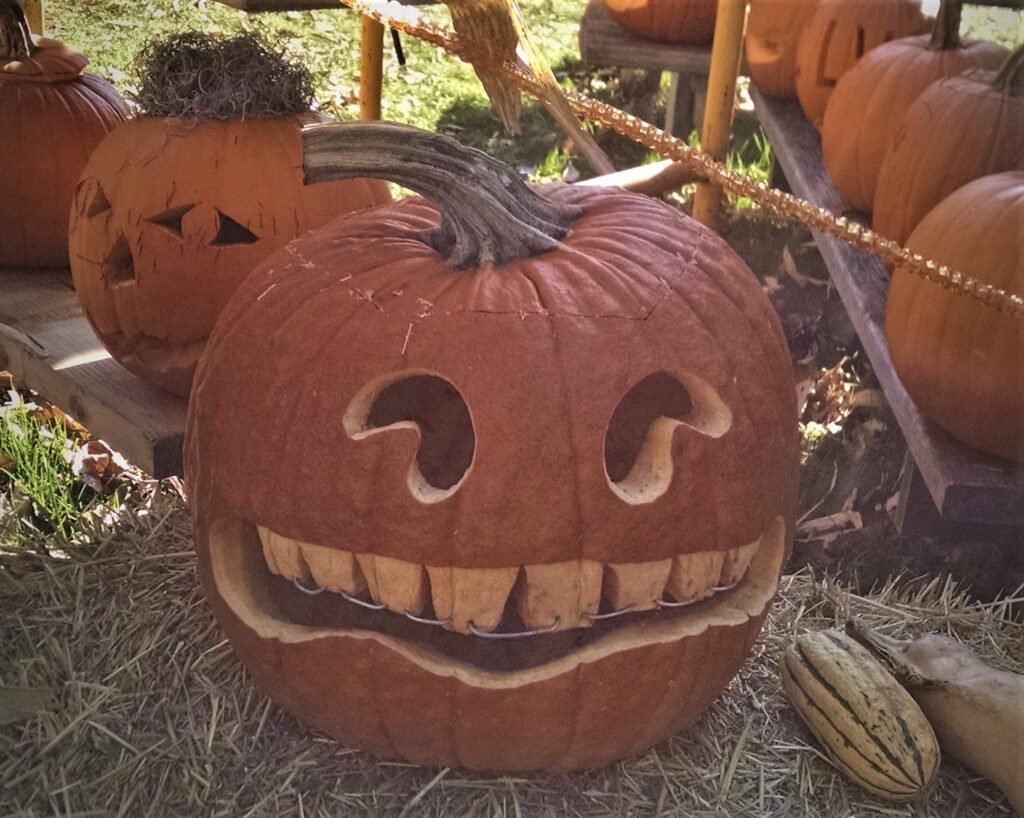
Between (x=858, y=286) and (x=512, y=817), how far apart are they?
1868 millimetres

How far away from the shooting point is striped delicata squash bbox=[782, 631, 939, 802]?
72.6 inches

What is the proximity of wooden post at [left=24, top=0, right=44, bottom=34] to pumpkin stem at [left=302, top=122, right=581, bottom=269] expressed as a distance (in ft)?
7.51

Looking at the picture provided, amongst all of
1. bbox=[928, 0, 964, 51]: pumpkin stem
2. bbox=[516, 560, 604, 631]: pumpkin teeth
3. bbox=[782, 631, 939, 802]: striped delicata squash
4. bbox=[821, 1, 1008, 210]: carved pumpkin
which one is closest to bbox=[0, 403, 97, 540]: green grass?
bbox=[516, 560, 604, 631]: pumpkin teeth

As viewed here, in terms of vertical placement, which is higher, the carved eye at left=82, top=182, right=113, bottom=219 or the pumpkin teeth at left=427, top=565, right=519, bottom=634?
the carved eye at left=82, top=182, right=113, bottom=219

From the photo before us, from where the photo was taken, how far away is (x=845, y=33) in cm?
415

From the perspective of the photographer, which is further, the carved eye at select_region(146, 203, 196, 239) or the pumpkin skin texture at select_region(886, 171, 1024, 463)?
the carved eye at select_region(146, 203, 196, 239)

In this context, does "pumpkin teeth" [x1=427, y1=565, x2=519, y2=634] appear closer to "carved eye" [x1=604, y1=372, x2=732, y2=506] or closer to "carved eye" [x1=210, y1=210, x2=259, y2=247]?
"carved eye" [x1=604, y1=372, x2=732, y2=506]

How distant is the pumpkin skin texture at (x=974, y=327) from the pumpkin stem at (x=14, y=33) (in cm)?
216

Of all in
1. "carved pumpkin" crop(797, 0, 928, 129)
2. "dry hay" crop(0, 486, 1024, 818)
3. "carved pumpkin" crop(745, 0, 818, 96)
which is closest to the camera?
"dry hay" crop(0, 486, 1024, 818)

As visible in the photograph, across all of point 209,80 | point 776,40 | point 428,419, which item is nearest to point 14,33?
point 209,80

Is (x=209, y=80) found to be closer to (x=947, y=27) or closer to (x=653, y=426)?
(x=653, y=426)

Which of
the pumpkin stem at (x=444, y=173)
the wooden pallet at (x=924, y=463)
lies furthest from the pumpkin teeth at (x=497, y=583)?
the wooden pallet at (x=924, y=463)

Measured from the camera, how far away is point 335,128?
5.65 ft

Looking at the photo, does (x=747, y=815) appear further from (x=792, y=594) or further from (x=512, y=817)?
(x=792, y=594)
